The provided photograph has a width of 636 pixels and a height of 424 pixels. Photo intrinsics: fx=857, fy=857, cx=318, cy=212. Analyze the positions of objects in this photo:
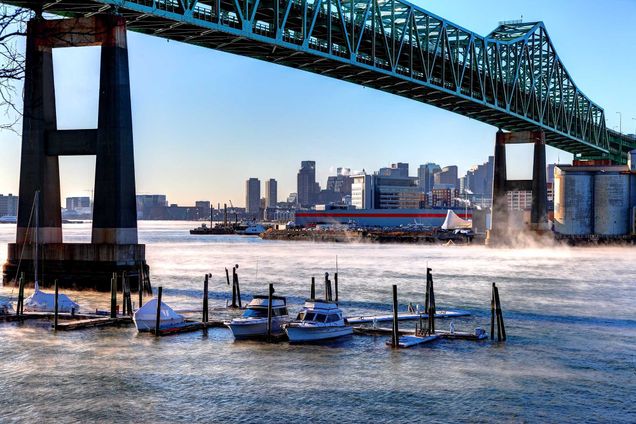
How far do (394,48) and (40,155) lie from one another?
4384 centimetres

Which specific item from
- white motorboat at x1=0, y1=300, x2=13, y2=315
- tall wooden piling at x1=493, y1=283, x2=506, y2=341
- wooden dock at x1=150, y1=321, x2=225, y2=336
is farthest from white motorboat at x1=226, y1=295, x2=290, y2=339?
white motorboat at x1=0, y1=300, x2=13, y2=315

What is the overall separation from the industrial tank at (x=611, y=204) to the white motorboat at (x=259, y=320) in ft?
439

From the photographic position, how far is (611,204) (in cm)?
16675

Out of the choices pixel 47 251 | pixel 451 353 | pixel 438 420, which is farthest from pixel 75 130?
pixel 438 420

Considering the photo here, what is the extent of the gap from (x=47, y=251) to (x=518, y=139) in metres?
81.6

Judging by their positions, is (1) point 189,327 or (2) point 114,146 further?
(2) point 114,146

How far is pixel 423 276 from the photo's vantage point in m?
Result: 86.4

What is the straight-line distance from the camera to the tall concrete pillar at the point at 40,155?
58219 millimetres

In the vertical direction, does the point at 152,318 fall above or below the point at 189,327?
above

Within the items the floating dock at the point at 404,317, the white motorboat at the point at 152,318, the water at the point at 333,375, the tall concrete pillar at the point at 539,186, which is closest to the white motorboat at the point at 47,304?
the water at the point at 333,375

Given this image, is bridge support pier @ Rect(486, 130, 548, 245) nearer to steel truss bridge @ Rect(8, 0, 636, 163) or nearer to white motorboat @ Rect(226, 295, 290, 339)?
steel truss bridge @ Rect(8, 0, 636, 163)

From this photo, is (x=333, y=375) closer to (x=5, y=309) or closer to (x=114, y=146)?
(x=5, y=309)

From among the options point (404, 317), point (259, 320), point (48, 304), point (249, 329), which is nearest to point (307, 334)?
point (259, 320)

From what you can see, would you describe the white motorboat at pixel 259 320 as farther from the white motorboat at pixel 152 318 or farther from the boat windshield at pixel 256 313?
the white motorboat at pixel 152 318
